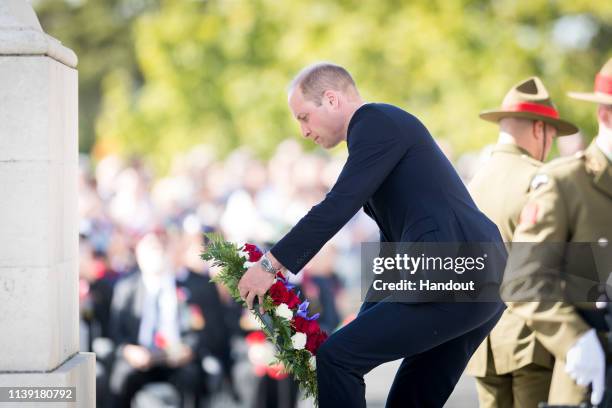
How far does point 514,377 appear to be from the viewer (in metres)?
6.41

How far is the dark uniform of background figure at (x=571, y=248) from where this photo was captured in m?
5.30

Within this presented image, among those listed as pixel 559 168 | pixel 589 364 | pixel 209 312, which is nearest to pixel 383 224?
pixel 559 168

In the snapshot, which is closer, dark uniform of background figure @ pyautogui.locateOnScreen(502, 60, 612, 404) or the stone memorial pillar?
dark uniform of background figure @ pyautogui.locateOnScreen(502, 60, 612, 404)

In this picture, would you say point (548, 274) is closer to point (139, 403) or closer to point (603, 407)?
point (603, 407)

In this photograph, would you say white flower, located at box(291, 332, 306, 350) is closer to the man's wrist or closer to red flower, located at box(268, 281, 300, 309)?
red flower, located at box(268, 281, 300, 309)

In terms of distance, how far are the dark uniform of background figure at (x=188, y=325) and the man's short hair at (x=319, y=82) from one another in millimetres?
5228

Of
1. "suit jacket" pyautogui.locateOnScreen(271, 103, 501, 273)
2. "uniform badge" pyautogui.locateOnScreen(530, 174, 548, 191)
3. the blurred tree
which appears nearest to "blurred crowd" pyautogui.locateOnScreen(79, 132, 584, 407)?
"suit jacket" pyautogui.locateOnScreen(271, 103, 501, 273)

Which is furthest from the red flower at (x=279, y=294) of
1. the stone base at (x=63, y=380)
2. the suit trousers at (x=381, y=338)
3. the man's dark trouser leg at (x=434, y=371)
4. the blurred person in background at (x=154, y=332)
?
the blurred person in background at (x=154, y=332)

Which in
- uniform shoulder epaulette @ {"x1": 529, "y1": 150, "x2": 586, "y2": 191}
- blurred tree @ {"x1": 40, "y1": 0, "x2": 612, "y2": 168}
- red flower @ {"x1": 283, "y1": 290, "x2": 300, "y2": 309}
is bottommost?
red flower @ {"x1": 283, "y1": 290, "x2": 300, "y2": 309}

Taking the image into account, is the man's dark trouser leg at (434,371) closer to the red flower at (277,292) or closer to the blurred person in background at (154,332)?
the red flower at (277,292)

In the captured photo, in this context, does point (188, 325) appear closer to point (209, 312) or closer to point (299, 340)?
point (209, 312)

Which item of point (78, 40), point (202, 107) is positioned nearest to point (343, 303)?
point (202, 107)

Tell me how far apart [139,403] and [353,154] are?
5575mm

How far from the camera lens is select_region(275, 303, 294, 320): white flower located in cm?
560
